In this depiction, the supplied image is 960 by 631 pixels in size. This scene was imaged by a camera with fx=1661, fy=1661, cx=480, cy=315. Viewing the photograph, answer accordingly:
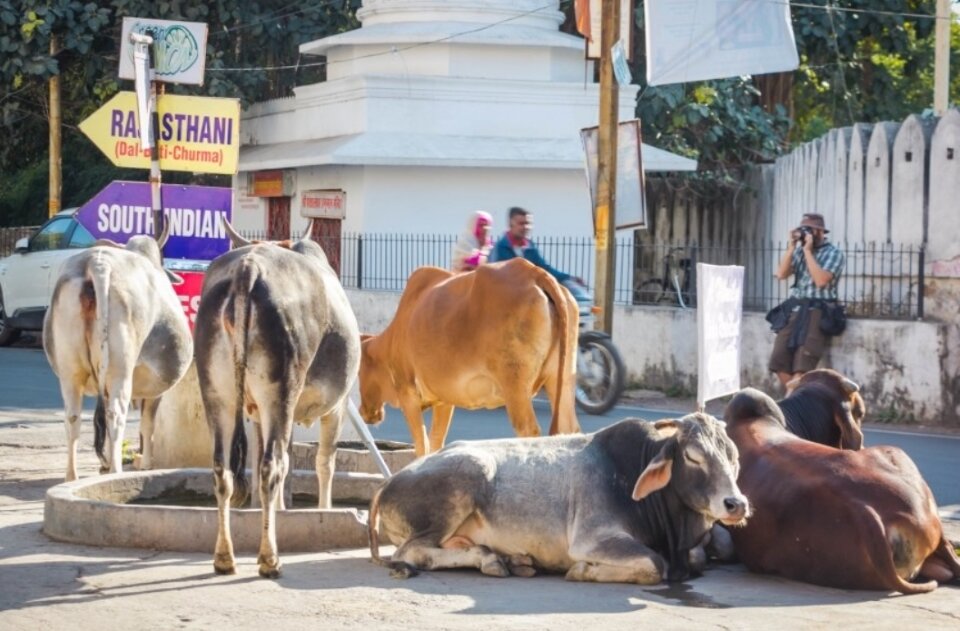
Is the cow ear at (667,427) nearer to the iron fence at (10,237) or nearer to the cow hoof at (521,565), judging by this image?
the cow hoof at (521,565)

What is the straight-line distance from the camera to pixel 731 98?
3052 cm

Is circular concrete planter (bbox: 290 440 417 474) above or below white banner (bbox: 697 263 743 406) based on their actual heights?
below

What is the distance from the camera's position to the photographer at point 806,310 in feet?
54.9

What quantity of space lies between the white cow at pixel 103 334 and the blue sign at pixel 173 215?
2.48m

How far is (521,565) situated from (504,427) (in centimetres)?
830

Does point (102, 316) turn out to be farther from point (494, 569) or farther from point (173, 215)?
point (494, 569)

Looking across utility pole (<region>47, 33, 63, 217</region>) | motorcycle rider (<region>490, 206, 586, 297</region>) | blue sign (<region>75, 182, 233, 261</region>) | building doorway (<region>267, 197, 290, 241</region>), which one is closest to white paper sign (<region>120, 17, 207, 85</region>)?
blue sign (<region>75, 182, 233, 261</region>)

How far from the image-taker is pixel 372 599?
7.80 meters

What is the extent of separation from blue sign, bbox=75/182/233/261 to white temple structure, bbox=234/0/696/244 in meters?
12.1

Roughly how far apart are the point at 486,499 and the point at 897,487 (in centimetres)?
206

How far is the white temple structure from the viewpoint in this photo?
27.2 metres

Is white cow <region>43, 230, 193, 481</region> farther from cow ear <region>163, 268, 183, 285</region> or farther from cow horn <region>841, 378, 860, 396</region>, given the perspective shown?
cow horn <region>841, 378, 860, 396</region>

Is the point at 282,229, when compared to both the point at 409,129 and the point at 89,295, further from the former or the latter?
the point at 89,295

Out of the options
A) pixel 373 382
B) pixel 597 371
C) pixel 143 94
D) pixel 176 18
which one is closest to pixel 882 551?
pixel 373 382
